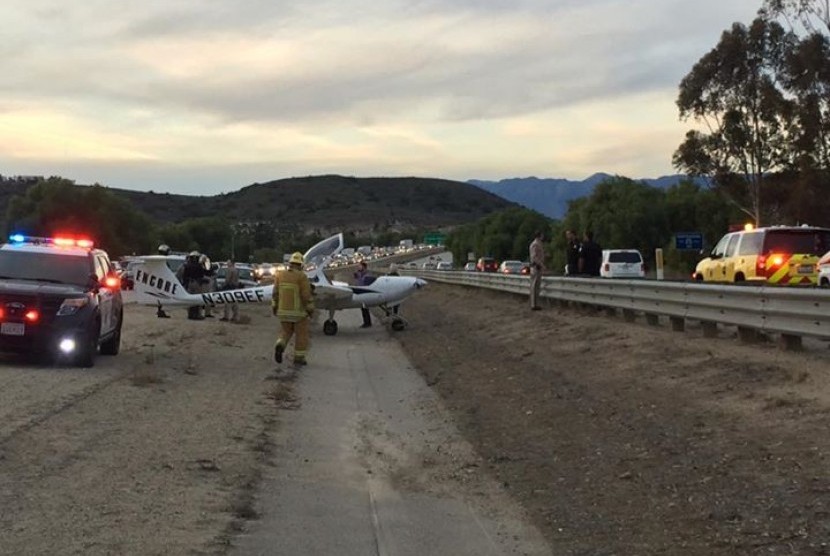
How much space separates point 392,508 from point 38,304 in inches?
342

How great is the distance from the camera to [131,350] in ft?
60.2

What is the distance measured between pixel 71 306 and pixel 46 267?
63.4 inches

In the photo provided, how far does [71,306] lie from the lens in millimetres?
14531

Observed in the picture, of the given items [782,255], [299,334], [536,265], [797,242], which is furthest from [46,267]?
[797,242]

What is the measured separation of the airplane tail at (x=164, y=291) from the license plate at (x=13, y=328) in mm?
11866

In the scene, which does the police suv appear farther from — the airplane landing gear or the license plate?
the airplane landing gear

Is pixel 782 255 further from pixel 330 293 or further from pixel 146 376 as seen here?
pixel 146 376

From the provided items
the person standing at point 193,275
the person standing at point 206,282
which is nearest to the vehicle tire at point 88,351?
the person standing at point 193,275

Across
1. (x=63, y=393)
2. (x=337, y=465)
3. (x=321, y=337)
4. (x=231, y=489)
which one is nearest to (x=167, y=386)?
(x=63, y=393)

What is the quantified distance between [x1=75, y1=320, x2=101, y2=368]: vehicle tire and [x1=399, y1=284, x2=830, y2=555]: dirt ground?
549 cm

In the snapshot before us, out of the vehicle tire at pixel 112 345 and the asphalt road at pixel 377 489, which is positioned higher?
the vehicle tire at pixel 112 345

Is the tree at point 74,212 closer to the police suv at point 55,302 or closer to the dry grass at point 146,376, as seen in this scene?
the police suv at point 55,302

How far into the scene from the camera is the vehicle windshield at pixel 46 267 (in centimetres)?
1552

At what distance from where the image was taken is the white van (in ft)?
115
